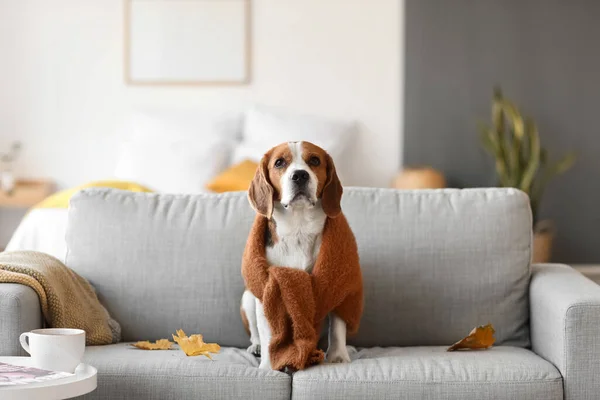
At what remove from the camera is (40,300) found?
2.02 meters

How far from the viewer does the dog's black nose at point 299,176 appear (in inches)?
78.0

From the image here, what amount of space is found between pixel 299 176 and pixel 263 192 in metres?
0.12

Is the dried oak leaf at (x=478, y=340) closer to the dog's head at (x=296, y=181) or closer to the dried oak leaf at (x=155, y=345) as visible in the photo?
the dog's head at (x=296, y=181)

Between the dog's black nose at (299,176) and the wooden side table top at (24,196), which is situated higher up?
the dog's black nose at (299,176)

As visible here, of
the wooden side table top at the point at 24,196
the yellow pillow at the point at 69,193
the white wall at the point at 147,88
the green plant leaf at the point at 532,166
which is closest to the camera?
the yellow pillow at the point at 69,193

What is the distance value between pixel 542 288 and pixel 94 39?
11.4 feet

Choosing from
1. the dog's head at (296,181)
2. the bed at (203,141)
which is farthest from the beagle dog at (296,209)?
the bed at (203,141)

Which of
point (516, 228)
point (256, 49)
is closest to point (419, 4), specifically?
point (256, 49)

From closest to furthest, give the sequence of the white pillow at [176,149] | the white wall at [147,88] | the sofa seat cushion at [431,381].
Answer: the sofa seat cushion at [431,381]
the white pillow at [176,149]
the white wall at [147,88]

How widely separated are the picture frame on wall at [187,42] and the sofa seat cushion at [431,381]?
10.4ft

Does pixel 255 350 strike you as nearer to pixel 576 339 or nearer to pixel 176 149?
pixel 576 339

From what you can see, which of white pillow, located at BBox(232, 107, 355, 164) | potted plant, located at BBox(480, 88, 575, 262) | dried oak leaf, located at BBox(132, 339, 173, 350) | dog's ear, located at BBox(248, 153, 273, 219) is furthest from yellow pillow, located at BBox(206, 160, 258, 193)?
dog's ear, located at BBox(248, 153, 273, 219)

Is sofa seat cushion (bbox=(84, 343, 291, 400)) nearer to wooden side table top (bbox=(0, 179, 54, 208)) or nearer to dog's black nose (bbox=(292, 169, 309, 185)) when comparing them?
dog's black nose (bbox=(292, 169, 309, 185))

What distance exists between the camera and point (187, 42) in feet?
16.0
